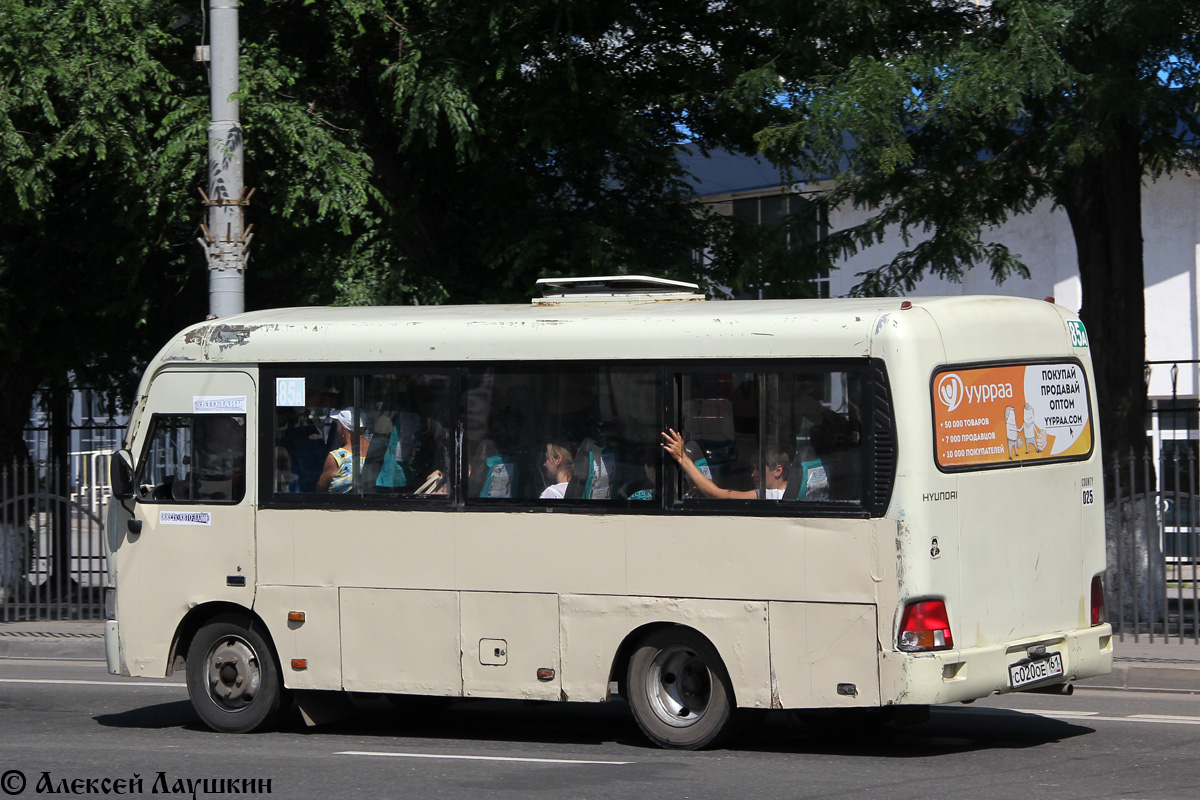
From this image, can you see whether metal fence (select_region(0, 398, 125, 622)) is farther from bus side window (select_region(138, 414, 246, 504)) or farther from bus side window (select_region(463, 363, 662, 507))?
bus side window (select_region(463, 363, 662, 507))

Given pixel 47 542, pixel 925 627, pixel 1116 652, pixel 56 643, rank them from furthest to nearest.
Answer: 1. pixel 47 542
2. pixel 56 643
3. pixel 1116 652
4. pixel 925 627

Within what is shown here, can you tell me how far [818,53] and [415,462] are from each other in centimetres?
602

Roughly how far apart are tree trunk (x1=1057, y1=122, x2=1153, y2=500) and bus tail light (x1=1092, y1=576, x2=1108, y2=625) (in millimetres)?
5452

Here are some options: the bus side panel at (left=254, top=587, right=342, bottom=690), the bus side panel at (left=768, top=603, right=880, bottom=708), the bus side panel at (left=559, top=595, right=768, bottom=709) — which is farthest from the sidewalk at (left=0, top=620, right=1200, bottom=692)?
the bus side panel at (left=254, top=587, right=342, bottom=690)

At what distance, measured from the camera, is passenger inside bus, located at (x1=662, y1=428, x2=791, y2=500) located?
27.4 feet

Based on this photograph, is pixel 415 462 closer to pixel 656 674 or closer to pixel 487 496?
pixel 487 496

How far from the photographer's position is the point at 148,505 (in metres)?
10.0

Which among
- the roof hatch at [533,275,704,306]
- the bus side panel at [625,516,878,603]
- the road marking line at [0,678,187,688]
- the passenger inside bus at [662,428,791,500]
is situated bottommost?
the road marking line at [0,678,187,688]

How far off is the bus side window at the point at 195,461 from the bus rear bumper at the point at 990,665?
430 cm

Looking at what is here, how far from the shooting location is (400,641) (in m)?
9.21

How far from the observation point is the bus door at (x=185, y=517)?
9.72 m

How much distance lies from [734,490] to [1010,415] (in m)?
1.57

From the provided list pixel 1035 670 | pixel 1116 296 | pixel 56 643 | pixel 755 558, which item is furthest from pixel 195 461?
pixel 1116 296

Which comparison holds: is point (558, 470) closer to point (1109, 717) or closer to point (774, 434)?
point (774, 434)
